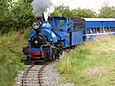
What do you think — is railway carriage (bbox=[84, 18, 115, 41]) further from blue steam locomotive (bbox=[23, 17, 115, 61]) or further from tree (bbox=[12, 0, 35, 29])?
tree (bbox=[12, 0, 35, 29])

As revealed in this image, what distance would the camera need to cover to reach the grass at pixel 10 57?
40.4ft

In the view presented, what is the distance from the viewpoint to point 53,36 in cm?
1814

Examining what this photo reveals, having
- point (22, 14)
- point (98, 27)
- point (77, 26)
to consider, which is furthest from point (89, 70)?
point (98, 27)

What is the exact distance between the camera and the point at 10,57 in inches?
645

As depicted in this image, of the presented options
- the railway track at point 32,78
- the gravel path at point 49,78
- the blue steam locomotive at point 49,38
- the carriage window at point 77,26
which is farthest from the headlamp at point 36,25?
the carriage window at point 77,26

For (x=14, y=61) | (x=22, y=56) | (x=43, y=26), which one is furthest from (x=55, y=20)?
(x=14, y=61)

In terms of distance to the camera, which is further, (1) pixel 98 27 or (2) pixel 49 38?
(1) pixel 98 27

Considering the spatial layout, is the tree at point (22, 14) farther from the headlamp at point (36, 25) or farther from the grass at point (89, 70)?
the grass at point (89, 70)

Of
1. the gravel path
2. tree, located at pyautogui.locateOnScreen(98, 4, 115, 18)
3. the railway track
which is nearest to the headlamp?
the gravel path

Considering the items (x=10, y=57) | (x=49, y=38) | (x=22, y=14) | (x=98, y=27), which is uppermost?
(x=22, y=14)

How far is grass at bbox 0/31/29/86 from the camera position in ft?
40.4

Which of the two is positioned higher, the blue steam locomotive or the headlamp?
the headlamp

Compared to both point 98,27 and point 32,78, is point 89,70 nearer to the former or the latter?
point 32,78

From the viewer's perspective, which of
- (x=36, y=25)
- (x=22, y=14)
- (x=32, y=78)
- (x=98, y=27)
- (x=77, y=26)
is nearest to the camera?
(x=32, y=78)
